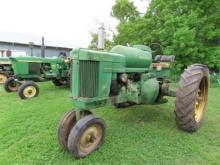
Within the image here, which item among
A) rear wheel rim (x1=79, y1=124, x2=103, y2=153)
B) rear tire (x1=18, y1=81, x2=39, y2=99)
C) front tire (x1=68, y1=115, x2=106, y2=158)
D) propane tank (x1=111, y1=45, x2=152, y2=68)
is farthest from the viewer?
rear tire (x1=18, y1=81, x2=39, y2=99)

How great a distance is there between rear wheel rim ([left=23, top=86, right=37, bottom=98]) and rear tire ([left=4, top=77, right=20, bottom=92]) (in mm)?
1285

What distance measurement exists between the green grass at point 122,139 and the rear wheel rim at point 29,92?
1.13 meters

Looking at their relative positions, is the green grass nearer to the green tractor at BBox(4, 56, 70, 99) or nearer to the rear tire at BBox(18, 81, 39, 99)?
the rear tire at BBox(18, 81, 39, 99)

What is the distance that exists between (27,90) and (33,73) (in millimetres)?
1157

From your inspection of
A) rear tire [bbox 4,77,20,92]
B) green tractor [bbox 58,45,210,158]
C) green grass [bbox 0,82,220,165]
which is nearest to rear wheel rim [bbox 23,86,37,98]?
green grass [bbox 0,82,220,165]

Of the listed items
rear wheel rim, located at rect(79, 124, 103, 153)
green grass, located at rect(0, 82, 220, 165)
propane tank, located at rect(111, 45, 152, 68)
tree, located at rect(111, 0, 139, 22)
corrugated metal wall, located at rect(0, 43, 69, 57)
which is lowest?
green grass, located at rect(0, 82, 220, 165)

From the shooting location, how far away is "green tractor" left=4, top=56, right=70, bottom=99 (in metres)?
6.07

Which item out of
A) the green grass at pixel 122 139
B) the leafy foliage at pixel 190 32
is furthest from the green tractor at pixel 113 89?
the leafy foliage at pixel 190 32

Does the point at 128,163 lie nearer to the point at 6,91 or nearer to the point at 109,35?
the point at 6,91

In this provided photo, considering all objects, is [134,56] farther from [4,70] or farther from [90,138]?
[4,70]

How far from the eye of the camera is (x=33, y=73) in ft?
22.9

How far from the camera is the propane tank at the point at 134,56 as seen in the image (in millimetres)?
3383

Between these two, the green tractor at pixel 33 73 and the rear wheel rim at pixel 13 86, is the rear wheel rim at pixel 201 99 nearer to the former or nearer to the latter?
the green tractor at pixel 33 73

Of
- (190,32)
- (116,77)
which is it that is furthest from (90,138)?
(190,32)
